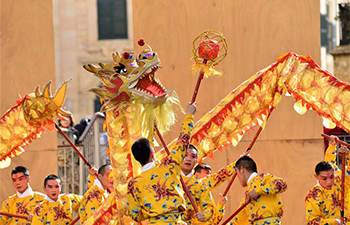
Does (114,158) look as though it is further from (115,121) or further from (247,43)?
(247,43)

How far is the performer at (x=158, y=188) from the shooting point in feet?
22.0

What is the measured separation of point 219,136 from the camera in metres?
8.38

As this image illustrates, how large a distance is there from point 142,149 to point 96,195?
203 cm

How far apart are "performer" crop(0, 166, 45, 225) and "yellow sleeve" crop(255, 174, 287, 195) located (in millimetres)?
2573

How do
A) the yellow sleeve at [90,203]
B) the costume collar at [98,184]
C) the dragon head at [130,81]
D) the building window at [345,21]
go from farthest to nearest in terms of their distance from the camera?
1. the building window at [345,21]
2. the costume collar at [98,184]
3. the yellow sleeve at [90,203]
4. the dragon head at [130,81]

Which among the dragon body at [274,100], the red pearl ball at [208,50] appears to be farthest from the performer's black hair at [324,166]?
the red pearl ball at [208,50]

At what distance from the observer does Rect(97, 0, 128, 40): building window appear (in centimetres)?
2302

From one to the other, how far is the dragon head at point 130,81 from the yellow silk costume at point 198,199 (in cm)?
102

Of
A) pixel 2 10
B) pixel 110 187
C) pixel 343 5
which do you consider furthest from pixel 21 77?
pixel 343 5

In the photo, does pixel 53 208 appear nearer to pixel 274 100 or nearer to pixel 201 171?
pixel 201 171

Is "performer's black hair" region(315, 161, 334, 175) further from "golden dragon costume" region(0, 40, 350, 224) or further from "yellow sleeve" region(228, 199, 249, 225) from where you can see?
"yellow sleeve" region(228, 199, 249, 225)

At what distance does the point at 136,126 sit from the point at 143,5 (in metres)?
3.19

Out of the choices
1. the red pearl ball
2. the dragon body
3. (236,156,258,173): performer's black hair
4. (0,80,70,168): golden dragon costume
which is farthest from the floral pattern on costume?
the red pearl ball

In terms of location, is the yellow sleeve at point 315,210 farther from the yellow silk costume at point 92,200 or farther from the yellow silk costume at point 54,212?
the yellow silk costume at point 54,212
